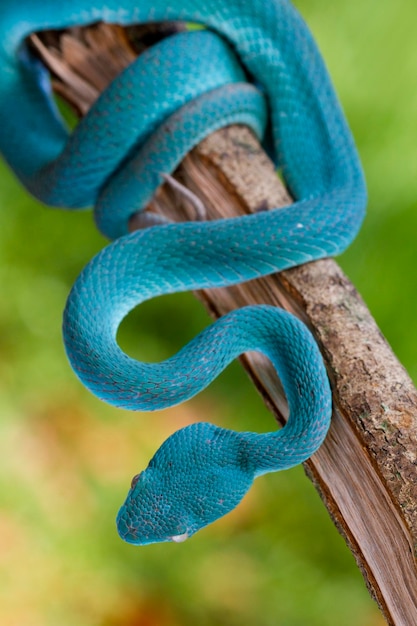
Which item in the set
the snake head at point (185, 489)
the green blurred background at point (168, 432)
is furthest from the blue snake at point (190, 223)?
the green blurred background at point (168, 432)

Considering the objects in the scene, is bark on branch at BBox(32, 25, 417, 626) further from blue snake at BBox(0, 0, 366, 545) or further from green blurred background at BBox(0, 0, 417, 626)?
green blurred background at BBox(0, 0, 417, 626)

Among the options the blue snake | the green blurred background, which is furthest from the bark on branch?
the green blurred background

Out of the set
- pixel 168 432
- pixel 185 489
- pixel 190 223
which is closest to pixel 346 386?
pixel 185 489

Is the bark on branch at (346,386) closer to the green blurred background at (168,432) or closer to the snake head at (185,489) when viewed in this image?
the snake head at (185,489)

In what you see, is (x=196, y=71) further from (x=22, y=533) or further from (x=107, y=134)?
(x=22, y=533)

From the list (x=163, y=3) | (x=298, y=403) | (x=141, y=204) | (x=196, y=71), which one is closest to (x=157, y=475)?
(x=298, y=403)
